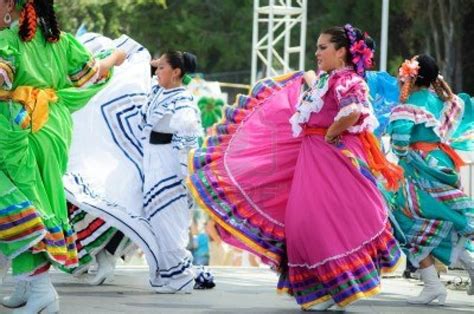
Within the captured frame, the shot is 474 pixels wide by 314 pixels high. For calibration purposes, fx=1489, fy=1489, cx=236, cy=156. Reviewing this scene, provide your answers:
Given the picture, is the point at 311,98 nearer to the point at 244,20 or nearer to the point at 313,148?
the point at 313,148

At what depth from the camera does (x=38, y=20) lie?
7.63 meters

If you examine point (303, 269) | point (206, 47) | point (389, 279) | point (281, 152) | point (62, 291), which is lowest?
point (206, 47)

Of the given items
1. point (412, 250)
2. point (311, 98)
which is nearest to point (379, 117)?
point (412, 250)

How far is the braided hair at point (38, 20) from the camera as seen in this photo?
7531mm

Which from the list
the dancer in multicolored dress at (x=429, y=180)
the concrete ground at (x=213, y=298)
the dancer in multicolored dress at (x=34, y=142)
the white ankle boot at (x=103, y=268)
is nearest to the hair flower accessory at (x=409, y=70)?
the dancer in multicolored dress at (x=429, y=180)

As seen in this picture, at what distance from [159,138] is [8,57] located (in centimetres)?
303

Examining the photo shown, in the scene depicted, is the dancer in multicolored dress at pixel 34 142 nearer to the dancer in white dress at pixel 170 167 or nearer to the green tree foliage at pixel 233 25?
the dancer in white dress at pixel 170 167

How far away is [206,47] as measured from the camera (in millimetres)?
42938

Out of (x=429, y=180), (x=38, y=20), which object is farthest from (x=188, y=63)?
(x=38, y=20)

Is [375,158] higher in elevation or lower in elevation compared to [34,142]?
lower

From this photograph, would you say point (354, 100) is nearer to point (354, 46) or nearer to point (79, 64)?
point (354, 46)

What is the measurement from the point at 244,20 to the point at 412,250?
3285cm

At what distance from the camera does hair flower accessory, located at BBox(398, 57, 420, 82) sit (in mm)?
9948

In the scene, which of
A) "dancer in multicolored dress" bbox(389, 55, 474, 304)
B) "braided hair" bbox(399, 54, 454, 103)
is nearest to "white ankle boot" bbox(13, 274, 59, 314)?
"dancer in multicolored dress" bbox(389, 55, 474, 304)
